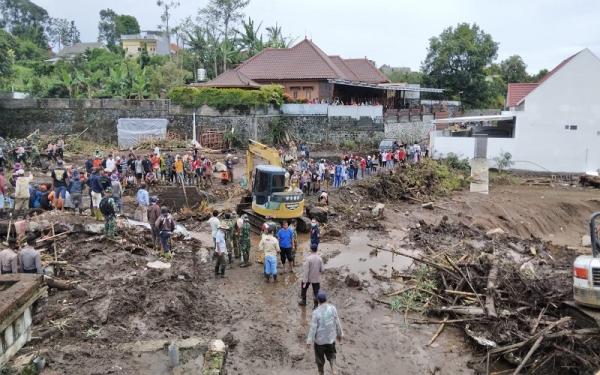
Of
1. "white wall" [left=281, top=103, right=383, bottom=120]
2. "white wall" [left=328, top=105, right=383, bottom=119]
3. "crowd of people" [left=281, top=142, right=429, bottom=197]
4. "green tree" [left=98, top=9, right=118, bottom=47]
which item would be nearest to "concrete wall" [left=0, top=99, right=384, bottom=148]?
"white wall" [left=281, top=103, right=383, bottom=120]

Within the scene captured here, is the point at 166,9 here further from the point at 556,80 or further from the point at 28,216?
the point at 28,216

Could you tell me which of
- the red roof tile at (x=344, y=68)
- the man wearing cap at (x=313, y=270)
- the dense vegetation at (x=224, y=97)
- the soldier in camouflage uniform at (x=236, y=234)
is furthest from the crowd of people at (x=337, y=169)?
the red roof tile at (x=344, y=68)

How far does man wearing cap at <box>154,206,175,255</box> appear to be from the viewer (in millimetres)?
13445

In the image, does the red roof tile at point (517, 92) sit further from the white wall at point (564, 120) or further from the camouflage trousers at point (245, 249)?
the camouflage trousers at point (245, 249)

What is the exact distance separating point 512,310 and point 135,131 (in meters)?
26.8

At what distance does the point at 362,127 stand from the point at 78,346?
2726cm

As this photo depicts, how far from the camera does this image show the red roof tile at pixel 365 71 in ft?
145

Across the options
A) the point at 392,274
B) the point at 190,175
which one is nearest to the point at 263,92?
the point at 190,175

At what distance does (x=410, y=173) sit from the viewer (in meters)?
24.6

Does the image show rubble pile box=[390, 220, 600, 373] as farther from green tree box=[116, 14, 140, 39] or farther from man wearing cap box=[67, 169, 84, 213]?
green tree box=[116, 14, 140, 39]

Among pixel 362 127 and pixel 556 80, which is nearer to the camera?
pixel 556 80

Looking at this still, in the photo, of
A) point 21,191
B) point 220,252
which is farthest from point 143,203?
point 220,252

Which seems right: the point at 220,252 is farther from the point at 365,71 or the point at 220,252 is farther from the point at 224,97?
the point at 365,71

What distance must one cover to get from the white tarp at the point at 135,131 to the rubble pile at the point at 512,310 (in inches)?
857
